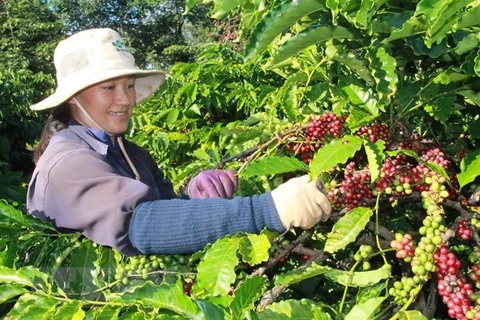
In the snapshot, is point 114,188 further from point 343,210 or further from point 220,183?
point 343,210

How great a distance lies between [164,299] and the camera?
91 centimetres

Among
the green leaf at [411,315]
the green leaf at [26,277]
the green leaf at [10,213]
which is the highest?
the green leaf at [10,213]

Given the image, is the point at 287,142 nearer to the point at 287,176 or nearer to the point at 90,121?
the point at 287,176

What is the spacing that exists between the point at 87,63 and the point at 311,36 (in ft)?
3.00

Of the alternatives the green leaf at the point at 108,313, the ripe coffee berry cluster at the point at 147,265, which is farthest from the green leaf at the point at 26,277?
the ripe coffee berry cluster at the point at 147,265

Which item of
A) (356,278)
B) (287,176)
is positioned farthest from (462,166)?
(287,176)

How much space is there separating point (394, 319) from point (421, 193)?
26cm

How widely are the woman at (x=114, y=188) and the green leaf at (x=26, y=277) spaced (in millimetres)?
237

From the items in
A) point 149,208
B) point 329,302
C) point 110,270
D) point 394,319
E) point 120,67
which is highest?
point 120,67

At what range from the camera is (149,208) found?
1276mm

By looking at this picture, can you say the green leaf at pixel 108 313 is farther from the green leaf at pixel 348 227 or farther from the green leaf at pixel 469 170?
the green leaf at pixel 469 170

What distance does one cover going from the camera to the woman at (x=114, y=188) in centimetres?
121

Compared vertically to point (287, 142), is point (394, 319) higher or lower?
lower

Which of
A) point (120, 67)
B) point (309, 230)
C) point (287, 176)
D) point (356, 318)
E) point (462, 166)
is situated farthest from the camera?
A: point (120, 67)
